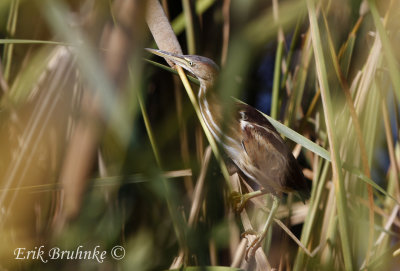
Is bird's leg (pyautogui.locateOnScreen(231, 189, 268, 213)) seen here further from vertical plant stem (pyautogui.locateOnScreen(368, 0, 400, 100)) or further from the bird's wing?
vertical plant stem (pyautogui.locateOnScreen(368, 0, 400, 100))

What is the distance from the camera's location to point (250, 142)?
2.32 feet

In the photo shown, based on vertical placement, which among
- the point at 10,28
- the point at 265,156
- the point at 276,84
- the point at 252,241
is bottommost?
the point at 252,241

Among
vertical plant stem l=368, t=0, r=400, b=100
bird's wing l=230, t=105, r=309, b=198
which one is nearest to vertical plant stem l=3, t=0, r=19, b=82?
bird's wing l=230, t=105, r=309, b=198

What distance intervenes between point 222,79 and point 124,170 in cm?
20

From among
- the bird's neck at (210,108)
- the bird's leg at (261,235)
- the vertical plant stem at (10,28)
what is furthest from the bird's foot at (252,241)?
the vertical plant stem at (10,28)

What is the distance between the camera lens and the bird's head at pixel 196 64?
0.62 m

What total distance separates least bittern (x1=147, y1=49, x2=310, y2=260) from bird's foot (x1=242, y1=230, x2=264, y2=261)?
13 millimetres

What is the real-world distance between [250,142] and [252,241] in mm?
179

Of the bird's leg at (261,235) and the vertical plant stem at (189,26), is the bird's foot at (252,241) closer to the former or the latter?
the bird's leg at (261,235)

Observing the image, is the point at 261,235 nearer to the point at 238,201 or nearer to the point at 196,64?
the point at 238,201

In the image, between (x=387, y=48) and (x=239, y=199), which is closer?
(x=387, y=48)

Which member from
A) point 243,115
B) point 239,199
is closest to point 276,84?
point 243,115

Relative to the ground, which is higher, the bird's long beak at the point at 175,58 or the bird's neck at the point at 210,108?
the bird's long beak at the point at 175,58

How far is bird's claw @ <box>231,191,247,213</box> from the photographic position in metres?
0.64
